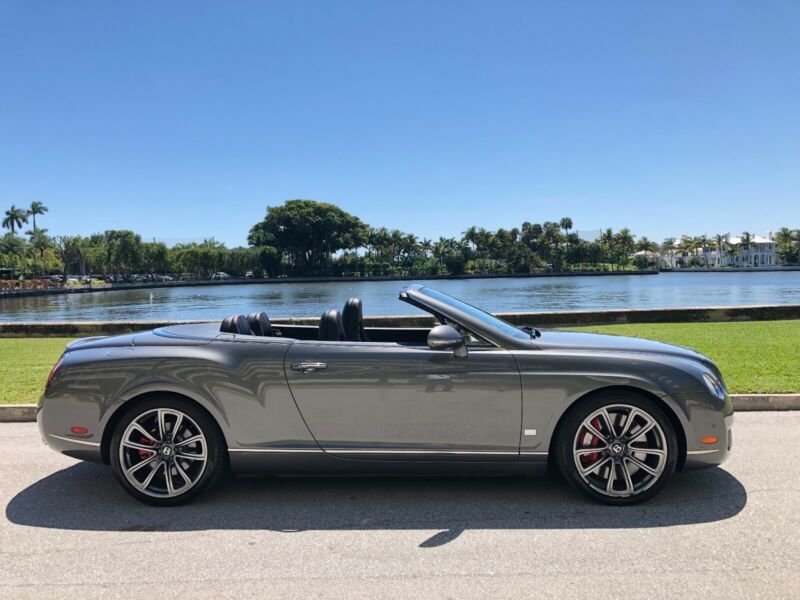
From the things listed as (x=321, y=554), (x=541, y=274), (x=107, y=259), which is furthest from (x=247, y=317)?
(x=541, y=274)

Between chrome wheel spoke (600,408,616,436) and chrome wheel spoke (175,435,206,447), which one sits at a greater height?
chrome wheel spoke (600,408,616,436)

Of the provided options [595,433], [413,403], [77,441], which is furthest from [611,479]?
[77,441]

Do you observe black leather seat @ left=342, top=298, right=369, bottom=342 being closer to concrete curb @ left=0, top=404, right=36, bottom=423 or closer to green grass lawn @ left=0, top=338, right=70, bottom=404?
concrete curb @ left=0, top=404, right=36, bottom=423

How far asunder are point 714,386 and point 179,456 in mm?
3427

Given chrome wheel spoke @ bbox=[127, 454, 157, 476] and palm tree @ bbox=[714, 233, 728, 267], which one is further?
palm tree @ bbox=[714, 233, 728, 267]

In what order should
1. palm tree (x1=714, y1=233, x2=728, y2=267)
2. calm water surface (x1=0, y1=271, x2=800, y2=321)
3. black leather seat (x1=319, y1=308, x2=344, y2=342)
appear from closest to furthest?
black leather seat (x1=319, y1=308, x2=344, y2=342)
calm water surface (x1=0, y1=271, x2=800, y2=321)
palm tree (x1=714, y1=233, x2=728, y2=267)

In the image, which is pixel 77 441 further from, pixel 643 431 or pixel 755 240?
pixel 755 240

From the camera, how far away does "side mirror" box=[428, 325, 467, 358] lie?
349 centimetres

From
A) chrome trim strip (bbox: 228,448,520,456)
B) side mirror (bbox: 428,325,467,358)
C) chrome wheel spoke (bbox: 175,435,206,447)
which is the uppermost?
side mirror (bbox: 428,325,467,358)

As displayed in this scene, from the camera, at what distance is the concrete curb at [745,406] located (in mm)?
6074

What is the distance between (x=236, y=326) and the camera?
407 centimetres

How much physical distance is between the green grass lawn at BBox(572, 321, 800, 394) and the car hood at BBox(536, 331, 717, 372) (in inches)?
120

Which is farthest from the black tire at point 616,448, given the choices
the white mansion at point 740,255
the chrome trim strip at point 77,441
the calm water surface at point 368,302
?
the white mansion at point 740,255

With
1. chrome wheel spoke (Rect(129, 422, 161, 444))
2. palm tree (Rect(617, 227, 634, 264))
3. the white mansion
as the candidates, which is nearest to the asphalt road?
chrome wheel spoke (Rect(129, 422, 161, 444))
